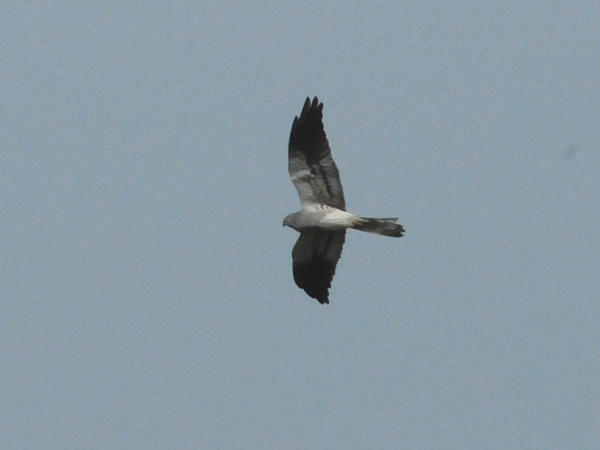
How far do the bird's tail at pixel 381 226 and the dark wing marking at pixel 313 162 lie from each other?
589mm

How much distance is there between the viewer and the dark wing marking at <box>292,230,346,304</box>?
2092 centimetres

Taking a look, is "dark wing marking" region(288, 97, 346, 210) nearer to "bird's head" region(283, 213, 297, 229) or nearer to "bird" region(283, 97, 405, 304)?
"bird" region(283, 97, 405, 304)

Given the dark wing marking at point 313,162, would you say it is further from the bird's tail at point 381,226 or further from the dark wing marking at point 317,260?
the dark wing marking at point 317,260

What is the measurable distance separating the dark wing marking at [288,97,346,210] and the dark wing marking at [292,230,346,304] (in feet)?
2.66

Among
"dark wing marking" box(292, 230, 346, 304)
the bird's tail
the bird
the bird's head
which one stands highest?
the bird

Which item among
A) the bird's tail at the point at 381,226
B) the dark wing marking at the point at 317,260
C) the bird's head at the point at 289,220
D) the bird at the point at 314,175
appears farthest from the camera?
the dark wing marking at the point at 317,260

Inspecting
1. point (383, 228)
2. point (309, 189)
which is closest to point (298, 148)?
point (309, 189)

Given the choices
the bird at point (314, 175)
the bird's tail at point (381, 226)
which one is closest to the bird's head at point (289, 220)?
the bird at point (314, 175)

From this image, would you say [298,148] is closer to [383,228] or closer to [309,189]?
[309,189]

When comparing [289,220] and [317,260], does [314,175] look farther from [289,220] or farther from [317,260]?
[317,260]

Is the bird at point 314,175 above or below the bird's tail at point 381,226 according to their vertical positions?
above

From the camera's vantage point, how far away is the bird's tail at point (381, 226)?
19641mm

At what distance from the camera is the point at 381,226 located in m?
19.7

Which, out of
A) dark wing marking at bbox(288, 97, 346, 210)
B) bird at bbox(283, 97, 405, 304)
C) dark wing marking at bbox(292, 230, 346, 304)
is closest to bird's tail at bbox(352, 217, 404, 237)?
bird at bbox(283, 97, 405, 304)
